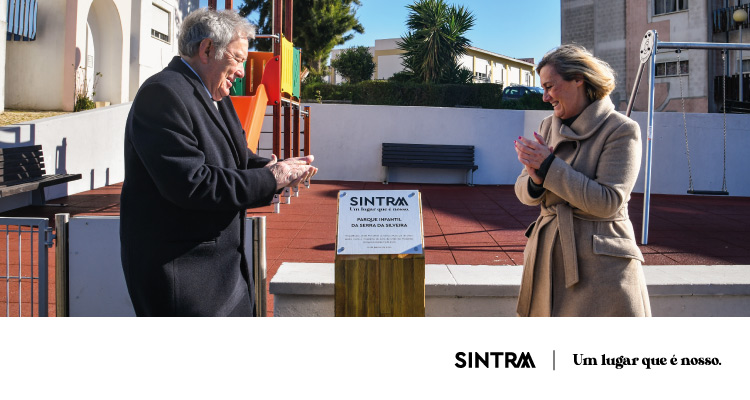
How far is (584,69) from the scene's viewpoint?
248 cm

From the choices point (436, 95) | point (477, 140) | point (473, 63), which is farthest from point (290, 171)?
point (473, 63)

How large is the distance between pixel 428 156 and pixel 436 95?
11326 mm

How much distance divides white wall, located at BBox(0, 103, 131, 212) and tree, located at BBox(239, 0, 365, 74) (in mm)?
22030

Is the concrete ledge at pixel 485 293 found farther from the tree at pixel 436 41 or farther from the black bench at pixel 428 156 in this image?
the tree at pixel 436 41

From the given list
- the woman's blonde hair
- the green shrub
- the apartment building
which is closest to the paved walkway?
the woman's blonde hair

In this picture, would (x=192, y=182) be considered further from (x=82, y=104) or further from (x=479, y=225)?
(x=82, y=104)

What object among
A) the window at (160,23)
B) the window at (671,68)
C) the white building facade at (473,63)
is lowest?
the window at (160,23)

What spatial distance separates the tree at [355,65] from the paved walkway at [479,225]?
28474 mm

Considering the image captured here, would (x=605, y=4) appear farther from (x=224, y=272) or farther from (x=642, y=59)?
(x=224, y=272)

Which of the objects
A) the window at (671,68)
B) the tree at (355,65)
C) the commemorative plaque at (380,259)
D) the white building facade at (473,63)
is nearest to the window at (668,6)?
the window at (671,68)

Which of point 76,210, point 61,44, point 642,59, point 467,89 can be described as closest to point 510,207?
point 642,59

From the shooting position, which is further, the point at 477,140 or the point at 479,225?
A: the point at 477,140

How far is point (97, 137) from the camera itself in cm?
1149

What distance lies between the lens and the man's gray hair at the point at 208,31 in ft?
7.51
